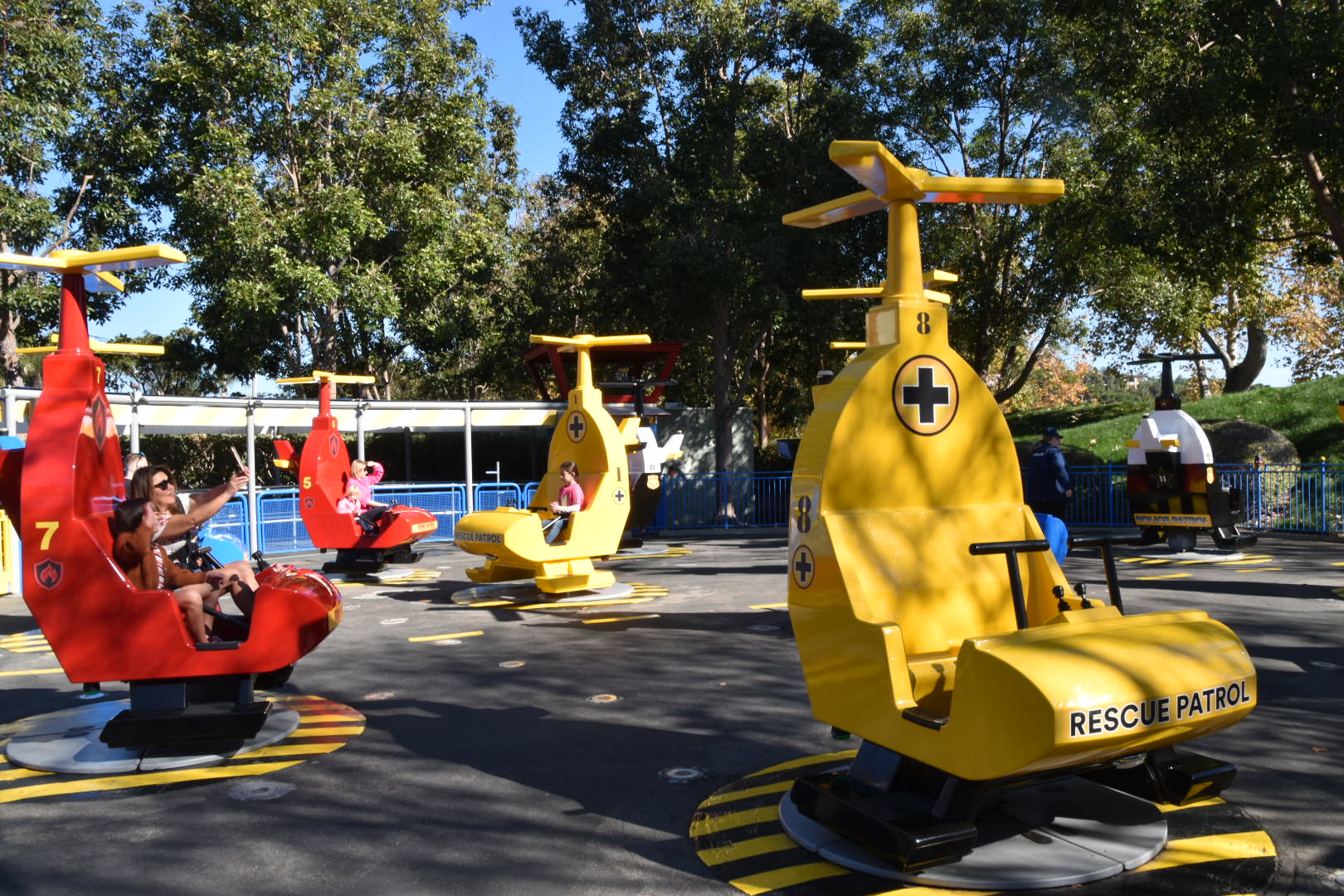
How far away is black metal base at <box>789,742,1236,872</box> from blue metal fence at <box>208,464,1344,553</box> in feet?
43.6

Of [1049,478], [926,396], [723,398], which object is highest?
[723,398]

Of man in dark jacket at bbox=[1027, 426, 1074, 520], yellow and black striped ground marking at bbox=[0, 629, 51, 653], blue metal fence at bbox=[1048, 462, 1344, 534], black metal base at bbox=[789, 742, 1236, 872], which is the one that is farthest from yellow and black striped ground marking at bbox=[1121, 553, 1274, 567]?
yellow and black striped ground marking at bbox=[0, 629, 51, 653]

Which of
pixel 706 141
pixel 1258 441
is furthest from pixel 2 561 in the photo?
pixel 1258 441

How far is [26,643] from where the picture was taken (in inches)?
368

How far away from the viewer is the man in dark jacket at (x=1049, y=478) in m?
12.0

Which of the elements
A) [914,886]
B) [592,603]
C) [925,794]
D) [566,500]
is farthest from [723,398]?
[914,886]

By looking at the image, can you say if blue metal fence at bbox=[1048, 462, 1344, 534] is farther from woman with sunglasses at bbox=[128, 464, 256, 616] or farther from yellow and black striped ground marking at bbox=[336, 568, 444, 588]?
woman with sunglasses at bbox=[128, 464, 256, 616]

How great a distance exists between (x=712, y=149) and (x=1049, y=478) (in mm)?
12428

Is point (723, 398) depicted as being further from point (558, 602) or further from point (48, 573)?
point (48, 573)

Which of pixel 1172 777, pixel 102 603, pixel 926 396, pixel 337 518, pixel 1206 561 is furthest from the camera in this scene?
pixel 1206 561

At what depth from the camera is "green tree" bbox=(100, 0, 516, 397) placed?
1995 cm

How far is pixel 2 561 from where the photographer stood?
12609mm

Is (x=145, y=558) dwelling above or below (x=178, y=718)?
above

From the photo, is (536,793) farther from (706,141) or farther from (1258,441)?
(1258,441)
